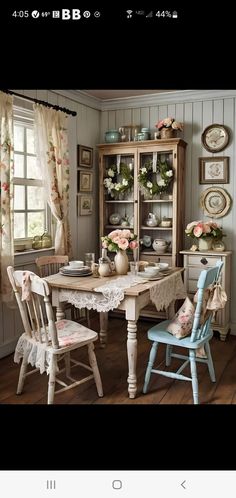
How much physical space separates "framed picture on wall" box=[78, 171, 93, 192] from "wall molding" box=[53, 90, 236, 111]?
671 millimetres

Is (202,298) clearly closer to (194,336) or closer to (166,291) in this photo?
(194,336)

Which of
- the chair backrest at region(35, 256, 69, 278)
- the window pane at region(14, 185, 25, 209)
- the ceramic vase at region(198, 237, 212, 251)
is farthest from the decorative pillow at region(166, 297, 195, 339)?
the window pane at region(14, 185, 25, 209)

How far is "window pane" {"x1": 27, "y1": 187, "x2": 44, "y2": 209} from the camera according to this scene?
325 centimetres

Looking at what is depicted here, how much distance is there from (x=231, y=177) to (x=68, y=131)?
1.52 m

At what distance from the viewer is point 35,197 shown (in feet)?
10.9

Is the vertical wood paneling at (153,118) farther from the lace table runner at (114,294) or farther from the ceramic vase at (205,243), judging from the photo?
the lace table runner at (114,294)

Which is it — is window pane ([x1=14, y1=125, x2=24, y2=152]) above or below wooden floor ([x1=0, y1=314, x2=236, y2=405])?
above

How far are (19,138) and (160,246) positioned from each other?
1580mm

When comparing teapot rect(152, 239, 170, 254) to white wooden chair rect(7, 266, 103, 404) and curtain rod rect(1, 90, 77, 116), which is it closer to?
curtain rod rect(1, 90, 77, 116)

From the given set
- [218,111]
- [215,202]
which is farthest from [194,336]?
[218,111]

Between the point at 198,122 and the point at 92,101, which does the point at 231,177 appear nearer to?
the point at 198,122

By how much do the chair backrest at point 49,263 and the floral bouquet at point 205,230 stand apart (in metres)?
1.11

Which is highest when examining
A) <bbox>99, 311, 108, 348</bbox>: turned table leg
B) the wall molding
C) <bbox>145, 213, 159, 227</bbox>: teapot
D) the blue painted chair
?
the wall molding
